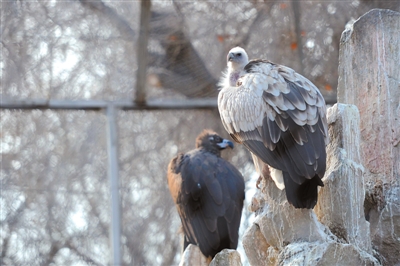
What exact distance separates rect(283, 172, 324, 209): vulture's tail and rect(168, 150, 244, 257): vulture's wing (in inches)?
75.9

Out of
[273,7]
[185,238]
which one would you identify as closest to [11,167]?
[185,238]

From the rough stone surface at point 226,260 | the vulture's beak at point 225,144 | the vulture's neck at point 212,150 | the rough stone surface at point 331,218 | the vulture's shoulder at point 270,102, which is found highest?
the vulture's shoulder at point 270,102

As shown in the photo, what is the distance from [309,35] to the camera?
27.3 feet

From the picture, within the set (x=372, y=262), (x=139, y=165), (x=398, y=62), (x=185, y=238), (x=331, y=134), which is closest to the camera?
(x=372, y=262)

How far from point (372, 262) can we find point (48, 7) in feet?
14.8

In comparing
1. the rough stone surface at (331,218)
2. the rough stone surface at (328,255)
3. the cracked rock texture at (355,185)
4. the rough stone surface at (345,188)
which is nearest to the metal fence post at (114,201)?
the cracked rock texture at (355,185)

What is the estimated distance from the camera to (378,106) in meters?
5.60

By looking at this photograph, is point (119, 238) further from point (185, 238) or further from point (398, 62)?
point (398, 62)

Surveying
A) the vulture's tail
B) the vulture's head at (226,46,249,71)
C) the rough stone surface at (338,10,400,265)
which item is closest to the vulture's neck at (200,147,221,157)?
the vulture's head at (226,46,249,71)

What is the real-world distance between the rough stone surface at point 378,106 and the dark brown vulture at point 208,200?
1.50 metres

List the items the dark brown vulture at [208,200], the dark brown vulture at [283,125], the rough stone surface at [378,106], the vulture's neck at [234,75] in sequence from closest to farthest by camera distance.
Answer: the dark brown vulture at [283,125]
the rough stone surface at [378,106]
the vulture's neck at [234,75]
the dark brown vulture at [208,200]

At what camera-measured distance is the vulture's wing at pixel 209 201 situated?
6800 mm

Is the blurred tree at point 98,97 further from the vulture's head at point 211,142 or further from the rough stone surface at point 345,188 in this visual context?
the rough stone surface at point 345,188

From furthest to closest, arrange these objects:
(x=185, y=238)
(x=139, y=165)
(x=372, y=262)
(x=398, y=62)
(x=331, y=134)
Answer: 1. (x=139, y=165)
2. (x=185, y=238)
3. (x=398, y=62)
4. (x=331, y=134)
5. (x=372, y=262)
